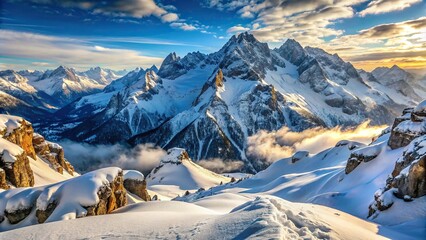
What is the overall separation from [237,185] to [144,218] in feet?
282

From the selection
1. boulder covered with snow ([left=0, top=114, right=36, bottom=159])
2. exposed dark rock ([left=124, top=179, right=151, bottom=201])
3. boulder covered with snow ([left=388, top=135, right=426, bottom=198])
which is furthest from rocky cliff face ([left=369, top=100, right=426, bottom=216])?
boulder covered with snow ([left=0, top=114, right=36, bottom=159])

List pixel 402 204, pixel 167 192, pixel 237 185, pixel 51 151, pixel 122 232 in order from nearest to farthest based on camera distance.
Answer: pixel 122 232
pixel 402 204
pixel 51 151
pixel 237 185
pixel 167 192

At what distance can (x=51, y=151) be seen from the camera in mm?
98188

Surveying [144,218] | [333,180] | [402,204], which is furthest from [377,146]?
[144,218]

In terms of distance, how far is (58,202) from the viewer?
1092 inches

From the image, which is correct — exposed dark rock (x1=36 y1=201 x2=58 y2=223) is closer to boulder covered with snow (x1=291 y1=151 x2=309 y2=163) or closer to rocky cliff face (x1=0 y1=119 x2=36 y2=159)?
rocky cliff face (x1=0 y1=119 x2=36 y2=159)

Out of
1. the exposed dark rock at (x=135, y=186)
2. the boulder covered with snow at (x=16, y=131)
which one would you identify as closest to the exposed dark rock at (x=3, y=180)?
the boulder covered with snow at (x=16, y=131)

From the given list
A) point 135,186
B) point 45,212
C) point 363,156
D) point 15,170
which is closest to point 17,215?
point 45,212

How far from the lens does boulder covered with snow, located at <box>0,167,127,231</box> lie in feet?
88.4

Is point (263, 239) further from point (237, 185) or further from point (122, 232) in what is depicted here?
point (237, 185)

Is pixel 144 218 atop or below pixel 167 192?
atop

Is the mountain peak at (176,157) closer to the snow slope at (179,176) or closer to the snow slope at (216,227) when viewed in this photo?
the snow slope at (179,176)

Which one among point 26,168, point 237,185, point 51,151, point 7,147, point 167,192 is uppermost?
point 7,147

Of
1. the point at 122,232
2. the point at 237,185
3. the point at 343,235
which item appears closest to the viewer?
the point at 343,235
